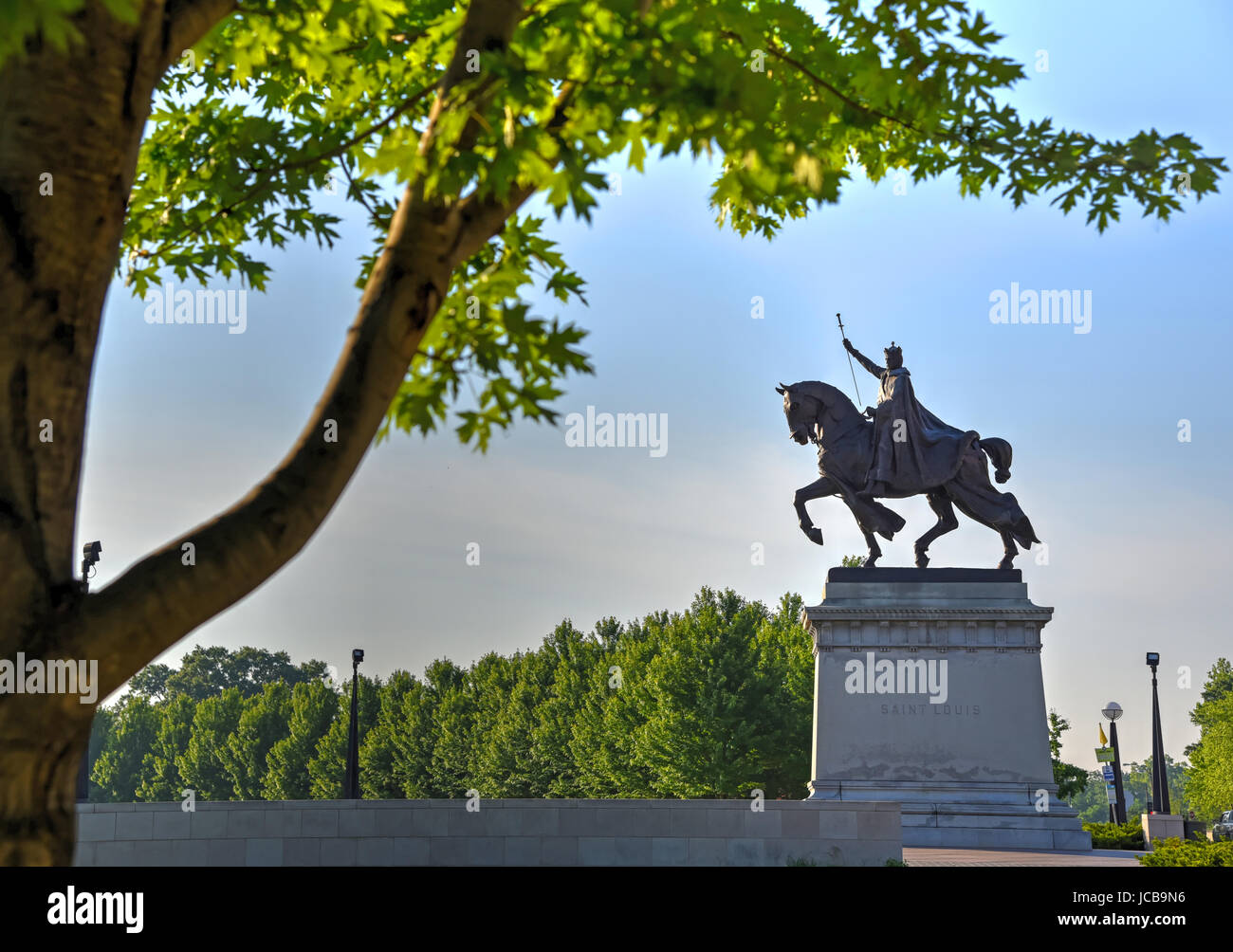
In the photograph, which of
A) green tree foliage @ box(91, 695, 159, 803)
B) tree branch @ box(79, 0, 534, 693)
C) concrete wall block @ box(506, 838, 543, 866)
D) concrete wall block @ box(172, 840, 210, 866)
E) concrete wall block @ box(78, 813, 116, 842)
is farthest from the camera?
green tree foliage @ box(91, 695, 159, 803)

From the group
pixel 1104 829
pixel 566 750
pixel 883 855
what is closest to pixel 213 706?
pixel 566 750

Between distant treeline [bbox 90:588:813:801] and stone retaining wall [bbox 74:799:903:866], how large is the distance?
65.1 ft

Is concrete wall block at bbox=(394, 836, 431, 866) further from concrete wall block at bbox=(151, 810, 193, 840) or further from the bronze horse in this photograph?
the bronze horse

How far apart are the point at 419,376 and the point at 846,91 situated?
11.3 feet

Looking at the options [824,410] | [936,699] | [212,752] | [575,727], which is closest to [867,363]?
[824,410]

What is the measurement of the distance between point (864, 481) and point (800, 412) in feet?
6.41

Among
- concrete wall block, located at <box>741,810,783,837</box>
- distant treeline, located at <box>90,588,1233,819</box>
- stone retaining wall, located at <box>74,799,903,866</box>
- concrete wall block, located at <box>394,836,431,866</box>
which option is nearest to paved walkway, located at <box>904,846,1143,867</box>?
stone retaining wall, located at <box>74,799,903,866</box>

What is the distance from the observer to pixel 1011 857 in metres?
19.1

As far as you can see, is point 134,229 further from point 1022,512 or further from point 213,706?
point 213,706

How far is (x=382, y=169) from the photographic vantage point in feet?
17.0

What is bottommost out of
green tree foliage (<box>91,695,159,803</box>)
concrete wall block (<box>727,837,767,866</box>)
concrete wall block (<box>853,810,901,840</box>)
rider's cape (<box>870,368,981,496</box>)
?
green tree foliage (<box>91,695,159,803</box>)

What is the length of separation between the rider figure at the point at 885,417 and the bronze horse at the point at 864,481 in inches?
9.2

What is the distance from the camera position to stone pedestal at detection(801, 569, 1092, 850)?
75.8 ft

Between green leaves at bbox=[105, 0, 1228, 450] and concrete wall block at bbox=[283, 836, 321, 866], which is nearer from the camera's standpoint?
green leaves at bbox=[105, 0, 1228, 450]
